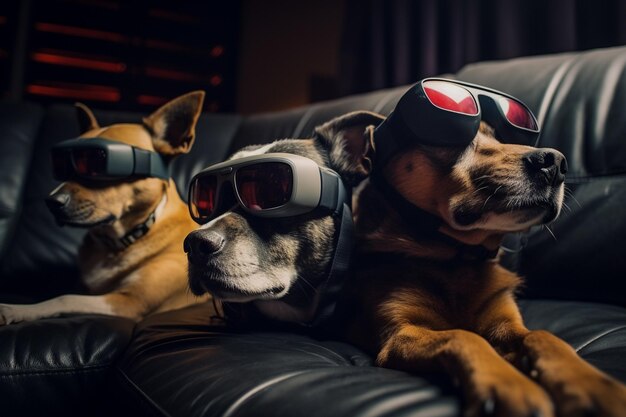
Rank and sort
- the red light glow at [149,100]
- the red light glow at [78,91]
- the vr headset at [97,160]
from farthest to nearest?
the red light glow at [149,100]
the red light glow at [78,91]
the vr headset at [97,160]

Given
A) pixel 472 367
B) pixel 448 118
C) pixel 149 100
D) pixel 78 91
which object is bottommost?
pixel 149 100

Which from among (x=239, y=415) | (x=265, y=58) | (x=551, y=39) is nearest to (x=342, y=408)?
(x=239, y=415)

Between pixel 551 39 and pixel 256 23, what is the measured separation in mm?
2687

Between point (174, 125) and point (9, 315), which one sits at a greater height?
point (174, 125)

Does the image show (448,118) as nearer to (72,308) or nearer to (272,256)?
(272,256)

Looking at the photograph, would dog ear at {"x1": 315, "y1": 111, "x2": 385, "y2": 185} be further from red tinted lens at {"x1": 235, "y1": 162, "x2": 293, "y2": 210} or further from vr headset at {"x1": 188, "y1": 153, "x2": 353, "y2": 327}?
red tinted lens at {"x1": 235, "y1": 162, "x2": 293, "y2": 210}

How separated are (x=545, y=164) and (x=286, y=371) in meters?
0.60

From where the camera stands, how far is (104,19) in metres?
4.30

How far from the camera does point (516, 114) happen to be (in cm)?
112

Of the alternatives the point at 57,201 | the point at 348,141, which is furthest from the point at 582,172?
the point at 57,201

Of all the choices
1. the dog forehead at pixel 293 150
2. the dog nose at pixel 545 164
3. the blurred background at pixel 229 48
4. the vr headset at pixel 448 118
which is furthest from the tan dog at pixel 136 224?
the blurred background at pixel 229 48

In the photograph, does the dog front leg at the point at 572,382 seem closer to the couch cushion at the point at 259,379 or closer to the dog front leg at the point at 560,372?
the dog front leg at the point at 560,372

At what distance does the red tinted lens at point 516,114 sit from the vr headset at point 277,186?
0.38 meters

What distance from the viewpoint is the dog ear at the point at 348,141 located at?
1225mm
